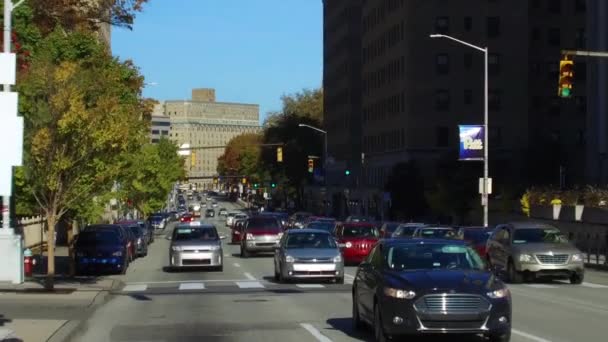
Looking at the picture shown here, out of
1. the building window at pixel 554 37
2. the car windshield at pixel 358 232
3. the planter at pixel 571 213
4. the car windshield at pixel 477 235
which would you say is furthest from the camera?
the building window at pixel 554 37

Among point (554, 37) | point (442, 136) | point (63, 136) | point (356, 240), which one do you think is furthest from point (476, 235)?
point (554, 37)

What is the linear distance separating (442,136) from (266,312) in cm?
6839

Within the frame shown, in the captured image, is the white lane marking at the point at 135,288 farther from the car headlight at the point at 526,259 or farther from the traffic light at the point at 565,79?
the traffic light at the point at 565,79

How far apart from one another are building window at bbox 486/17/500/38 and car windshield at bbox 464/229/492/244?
5104cm

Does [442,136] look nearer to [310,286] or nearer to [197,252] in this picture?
[197,252]

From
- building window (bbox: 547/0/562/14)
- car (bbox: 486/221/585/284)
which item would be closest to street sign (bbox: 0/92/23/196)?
car (bbox: 486/221/585/284)

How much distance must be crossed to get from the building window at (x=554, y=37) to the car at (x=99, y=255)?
64.6 metres

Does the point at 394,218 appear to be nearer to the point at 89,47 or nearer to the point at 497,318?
the point at 89,47

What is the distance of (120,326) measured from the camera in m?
19.0

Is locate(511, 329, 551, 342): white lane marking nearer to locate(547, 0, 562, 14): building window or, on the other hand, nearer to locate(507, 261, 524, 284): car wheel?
locate(507, 261, 524, 284): car wheel

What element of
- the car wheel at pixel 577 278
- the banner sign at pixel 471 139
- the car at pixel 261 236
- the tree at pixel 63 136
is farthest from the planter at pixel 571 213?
the tree at pixel 63 136

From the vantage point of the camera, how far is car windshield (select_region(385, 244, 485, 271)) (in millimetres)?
15578

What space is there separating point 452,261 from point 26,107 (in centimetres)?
1611

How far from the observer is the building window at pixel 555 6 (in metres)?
94.4
